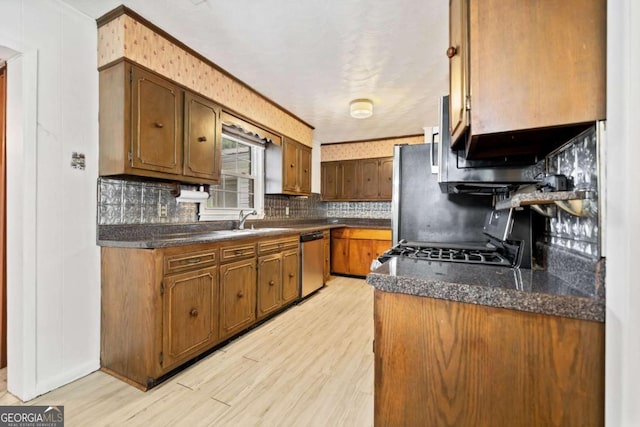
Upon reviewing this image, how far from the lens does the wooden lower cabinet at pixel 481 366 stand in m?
0.73

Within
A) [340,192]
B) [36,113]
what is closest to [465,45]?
[36,113]

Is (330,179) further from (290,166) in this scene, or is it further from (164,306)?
(164,306)

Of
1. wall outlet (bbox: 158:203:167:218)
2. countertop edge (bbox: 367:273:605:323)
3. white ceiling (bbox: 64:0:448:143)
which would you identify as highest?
white ceiling (bbox: 64:0:448:143)

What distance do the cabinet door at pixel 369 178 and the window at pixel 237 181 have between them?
1966mm

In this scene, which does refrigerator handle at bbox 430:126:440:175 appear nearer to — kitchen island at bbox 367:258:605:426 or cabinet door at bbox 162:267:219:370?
kitchen island at bbox 367:258:605:426

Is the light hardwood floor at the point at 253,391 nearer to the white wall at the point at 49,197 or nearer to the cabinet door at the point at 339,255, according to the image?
the white wall at the point at 49,197

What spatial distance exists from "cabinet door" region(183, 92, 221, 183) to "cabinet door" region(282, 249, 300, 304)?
117 cm

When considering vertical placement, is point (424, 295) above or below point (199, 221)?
below

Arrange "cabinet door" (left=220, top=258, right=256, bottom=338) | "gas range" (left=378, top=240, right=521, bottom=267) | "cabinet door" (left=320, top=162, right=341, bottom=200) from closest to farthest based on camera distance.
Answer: "gas range" (left=378, top=240, right=521, bottom=267) < "cabinet door" (left=220, top=258, right=256, bottom=338) < "cabinet door" (left=320, top=162, right=341, bottom=200)

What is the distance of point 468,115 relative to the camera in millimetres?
938

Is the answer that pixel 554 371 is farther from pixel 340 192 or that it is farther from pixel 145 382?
pixel 340 192

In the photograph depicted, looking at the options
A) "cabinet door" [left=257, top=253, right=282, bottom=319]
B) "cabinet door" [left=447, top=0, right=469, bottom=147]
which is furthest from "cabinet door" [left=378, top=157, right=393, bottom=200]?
"cabinet door" [left=447, top=0, right=469, bottom=147]

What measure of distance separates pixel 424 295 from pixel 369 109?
2.81 m

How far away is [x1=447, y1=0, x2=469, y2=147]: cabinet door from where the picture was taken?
0.96m
